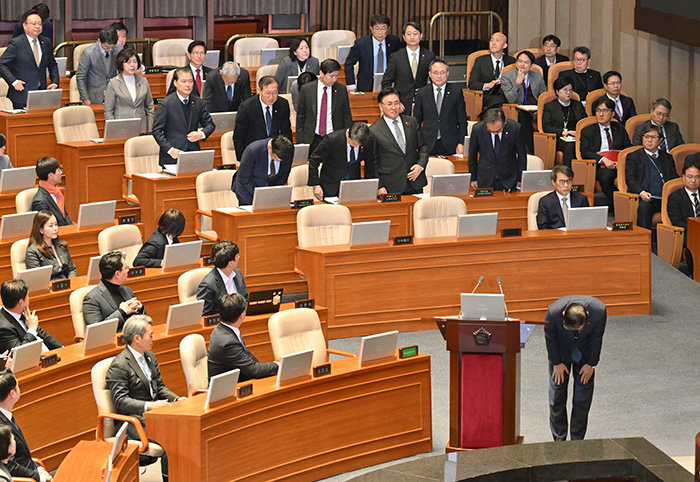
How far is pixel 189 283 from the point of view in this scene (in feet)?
24.3

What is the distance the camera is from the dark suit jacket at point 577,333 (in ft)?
21.6

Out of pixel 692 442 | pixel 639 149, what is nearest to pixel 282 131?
pixel 639 149

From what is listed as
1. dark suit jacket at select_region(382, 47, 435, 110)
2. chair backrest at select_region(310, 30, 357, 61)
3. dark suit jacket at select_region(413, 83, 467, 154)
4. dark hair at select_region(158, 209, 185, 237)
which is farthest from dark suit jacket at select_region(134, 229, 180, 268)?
chair backrest at select_region(310, 30, 357, 61)

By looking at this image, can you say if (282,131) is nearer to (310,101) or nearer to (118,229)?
(310,101)

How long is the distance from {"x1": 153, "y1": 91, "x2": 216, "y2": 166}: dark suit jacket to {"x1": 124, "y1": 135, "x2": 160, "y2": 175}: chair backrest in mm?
79

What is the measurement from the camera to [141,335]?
6270 millimetres

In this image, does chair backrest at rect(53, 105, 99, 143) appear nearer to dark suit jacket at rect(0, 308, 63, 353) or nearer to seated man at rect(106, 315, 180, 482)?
dark suit jacket at rect(0, 308, 63, 353)

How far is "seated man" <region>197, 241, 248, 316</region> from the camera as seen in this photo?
7.28m

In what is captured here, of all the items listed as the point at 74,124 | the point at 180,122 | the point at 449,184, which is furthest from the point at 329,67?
the point at 74,124

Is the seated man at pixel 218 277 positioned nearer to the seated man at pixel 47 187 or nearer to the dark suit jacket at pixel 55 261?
the dark suit jacket at pixel 55 261

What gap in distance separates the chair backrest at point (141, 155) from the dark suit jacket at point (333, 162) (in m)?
1.57

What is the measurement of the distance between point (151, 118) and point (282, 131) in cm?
147

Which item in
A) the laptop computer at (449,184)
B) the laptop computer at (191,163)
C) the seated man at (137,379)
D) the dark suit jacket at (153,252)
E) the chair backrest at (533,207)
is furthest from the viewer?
the laptop computer at (191,163)

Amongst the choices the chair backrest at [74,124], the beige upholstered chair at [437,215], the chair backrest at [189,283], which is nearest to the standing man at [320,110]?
the beige upholstered chair at [437,215]
